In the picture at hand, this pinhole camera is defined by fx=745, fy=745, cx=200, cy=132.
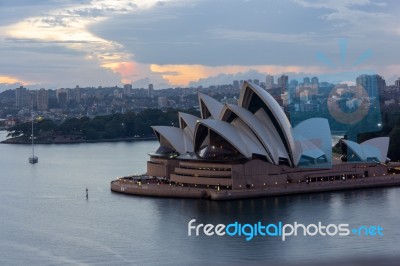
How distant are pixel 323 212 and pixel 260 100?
4.74 meters

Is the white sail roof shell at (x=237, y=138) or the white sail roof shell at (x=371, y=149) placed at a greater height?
the white sail roof shell at (x=237, y=138)

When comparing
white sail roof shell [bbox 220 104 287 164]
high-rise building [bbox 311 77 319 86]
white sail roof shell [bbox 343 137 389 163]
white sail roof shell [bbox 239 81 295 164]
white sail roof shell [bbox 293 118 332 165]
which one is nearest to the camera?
white sail roof shell [bbox 220 104 287 164]

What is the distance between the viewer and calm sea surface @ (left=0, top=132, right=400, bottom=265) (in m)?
11.9

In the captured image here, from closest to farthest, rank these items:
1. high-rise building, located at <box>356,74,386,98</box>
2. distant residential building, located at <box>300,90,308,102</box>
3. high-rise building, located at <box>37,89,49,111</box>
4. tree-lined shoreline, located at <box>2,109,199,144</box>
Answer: distant residential building, located at <box>300,90,308,102</box> < high-rise building, located at <box>356,74,386,98</box> < tree-lined shoreline, located at <box>2,109,199,144</box> < high-rise building, located at <box>37,89,49,111</box>

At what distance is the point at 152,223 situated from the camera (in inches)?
593

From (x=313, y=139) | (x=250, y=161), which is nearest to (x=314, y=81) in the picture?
(x=313, y=139)

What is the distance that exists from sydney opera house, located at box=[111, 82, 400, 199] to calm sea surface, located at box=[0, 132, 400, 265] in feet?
1.99

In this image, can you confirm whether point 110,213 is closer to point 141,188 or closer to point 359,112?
point 141,188

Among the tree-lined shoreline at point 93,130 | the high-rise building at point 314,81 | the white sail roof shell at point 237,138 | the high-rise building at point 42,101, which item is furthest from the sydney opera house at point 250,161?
the high-rise building at point 42,101

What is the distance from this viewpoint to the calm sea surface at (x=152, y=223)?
470 inches

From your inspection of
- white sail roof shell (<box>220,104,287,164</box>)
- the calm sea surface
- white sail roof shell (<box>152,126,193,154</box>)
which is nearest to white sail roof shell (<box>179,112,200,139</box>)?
white sail roof shell (<box>152,126,193,154</box>)

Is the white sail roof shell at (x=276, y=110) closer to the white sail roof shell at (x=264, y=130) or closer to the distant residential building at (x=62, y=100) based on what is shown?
the white sail roof shell at (x=264, y=130)

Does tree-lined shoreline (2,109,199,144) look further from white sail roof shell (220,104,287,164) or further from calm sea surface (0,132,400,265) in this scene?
white sail roof shell (220,104,287,164)

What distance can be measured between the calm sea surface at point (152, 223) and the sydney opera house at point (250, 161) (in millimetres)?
607
